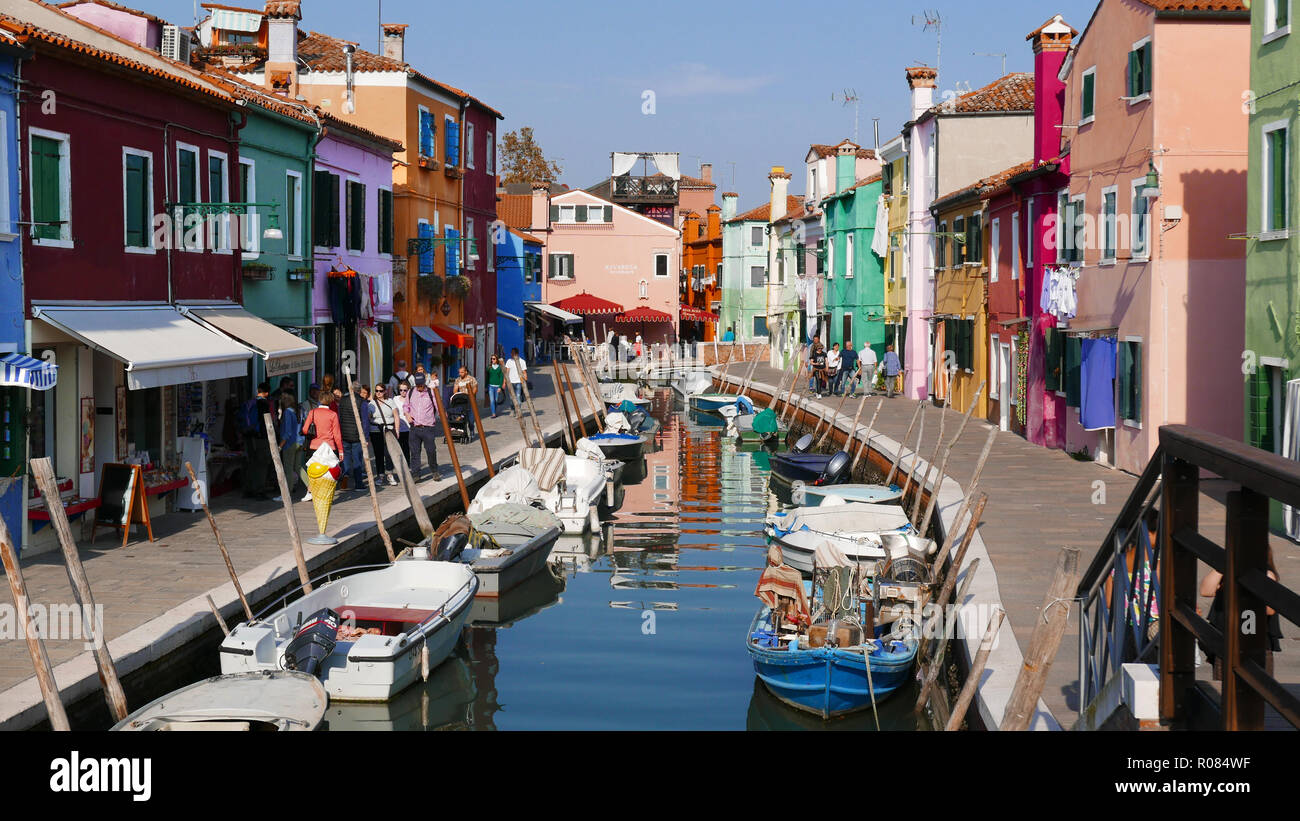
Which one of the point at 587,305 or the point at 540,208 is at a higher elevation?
the point at 540,208

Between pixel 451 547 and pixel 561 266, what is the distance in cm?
5272

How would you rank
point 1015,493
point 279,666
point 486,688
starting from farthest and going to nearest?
point 1015,493 → point 486,688 → point 279,666

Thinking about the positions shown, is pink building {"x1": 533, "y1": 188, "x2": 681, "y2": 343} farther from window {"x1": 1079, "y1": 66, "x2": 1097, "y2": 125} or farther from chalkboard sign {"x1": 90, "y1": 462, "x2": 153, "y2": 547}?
chalkboard sign {"x1": 90, "y1": 462, "x2": 153, "y2": 547}

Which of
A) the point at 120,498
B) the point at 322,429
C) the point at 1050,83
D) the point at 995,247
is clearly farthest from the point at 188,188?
the point at 995,247

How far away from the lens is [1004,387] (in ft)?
102

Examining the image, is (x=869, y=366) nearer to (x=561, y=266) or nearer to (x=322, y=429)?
(x=322, y=429)

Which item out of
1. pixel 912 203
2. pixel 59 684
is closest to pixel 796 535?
pixel 59 684

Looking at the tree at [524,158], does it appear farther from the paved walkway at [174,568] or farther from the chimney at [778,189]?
the paved walkway at [174,568]

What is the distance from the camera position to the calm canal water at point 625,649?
1252 centimetres

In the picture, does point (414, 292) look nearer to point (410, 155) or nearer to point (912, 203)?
point (410, 155)

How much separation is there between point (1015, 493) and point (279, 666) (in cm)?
1281

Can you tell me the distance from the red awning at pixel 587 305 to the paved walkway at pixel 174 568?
144 feet

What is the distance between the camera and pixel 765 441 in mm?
37688

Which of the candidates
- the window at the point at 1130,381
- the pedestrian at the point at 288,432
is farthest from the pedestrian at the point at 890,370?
the pedestrian at the point at 288,432
